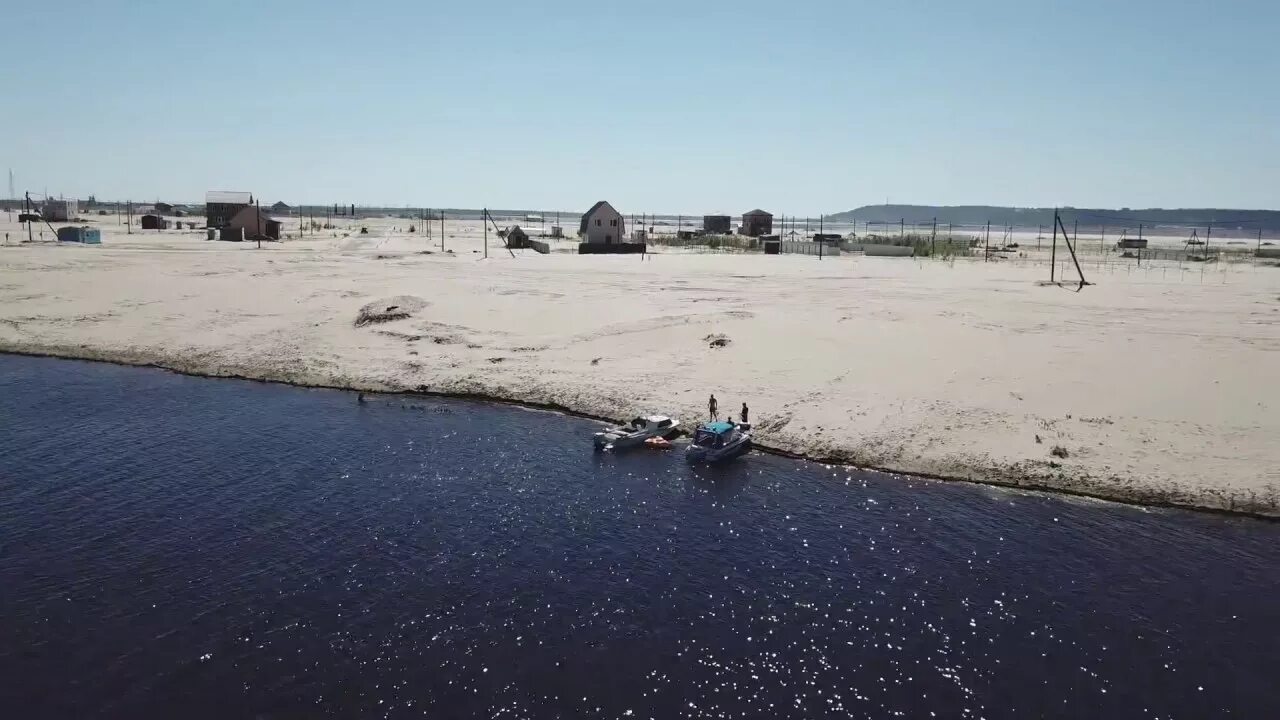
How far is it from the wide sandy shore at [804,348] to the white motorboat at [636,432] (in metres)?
1.82

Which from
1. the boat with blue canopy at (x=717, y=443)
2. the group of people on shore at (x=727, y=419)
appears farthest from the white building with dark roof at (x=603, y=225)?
the boat with blue canopy at (x=717, y=443)

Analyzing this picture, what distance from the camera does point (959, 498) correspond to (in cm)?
2694

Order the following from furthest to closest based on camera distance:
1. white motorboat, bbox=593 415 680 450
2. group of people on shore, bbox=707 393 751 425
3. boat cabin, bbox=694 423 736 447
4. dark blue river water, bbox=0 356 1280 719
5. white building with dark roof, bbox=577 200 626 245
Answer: white building with dark roof, bbox=577 200 626 245
group of people on shore, bbox=707 393 751 425
white motorboat, bbox=593 415 680 450
boat cabin, bbox=694 423 736 447
dark blue river water, bbox=0 356 1280 719

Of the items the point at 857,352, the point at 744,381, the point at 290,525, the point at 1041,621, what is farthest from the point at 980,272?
the point at 290,525

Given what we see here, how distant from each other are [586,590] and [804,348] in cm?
2385

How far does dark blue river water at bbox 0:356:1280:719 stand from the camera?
16672mm

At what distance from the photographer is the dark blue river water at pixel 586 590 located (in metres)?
16.7

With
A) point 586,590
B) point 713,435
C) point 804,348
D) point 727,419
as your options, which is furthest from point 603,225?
point 586,590

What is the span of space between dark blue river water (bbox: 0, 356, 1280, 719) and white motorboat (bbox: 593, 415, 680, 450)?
791mm

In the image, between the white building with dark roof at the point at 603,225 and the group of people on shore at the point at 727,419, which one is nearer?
the group of people on shore at the point at 727,419

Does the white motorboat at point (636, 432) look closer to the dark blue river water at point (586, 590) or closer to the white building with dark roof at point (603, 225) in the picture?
the dark blue river water at point (586, 590)

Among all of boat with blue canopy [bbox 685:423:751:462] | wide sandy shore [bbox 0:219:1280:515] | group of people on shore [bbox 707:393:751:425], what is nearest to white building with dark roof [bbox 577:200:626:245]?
wide sandy shore [bbox 0:219:1280:515]

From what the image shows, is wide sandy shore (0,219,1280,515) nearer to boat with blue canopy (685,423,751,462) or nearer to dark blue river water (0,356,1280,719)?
boat with blue canopy (685,423,751,462)

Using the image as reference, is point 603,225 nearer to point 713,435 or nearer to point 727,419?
point 727,419
